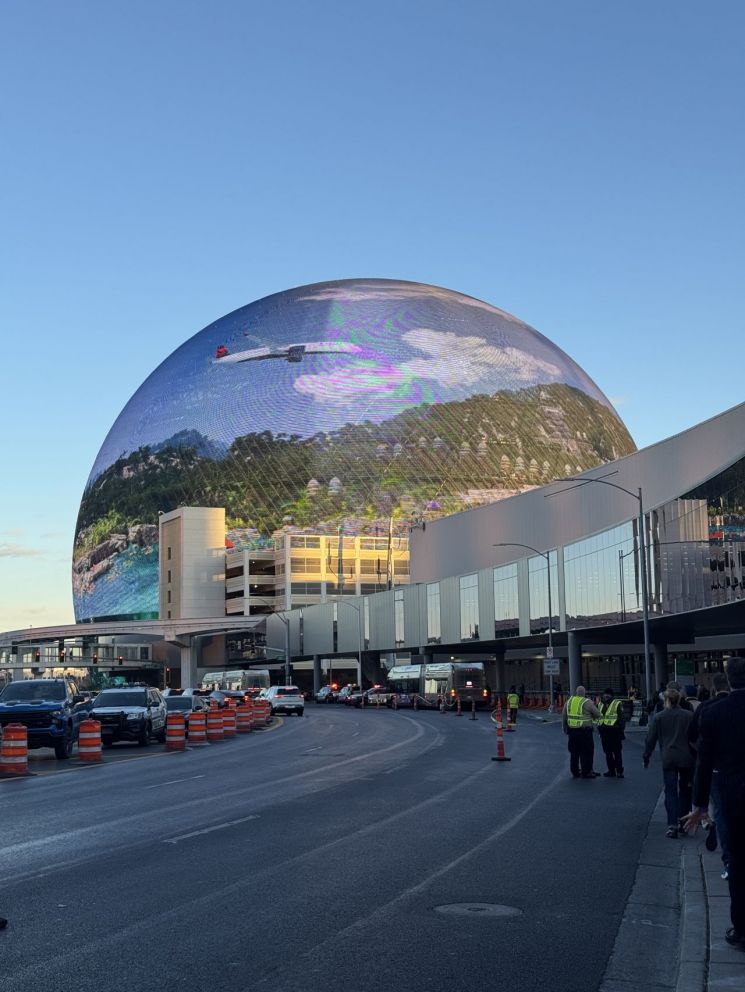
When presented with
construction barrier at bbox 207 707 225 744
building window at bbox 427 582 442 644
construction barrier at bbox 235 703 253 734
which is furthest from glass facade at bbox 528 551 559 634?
construction barrier at bbox 207 707 225 744

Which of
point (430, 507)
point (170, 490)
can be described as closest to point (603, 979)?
point (430, 507)

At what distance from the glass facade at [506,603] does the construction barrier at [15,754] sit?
55789 millimetres

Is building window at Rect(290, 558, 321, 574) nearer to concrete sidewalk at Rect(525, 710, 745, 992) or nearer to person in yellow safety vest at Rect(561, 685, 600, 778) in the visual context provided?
person in yellow safety vest at Rect(561, 685, 600, 778)

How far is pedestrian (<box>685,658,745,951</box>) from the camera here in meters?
8.66

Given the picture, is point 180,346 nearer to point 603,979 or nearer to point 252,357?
point 252,357

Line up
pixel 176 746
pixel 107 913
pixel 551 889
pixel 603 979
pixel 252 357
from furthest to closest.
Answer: pixel 252 357 → pixel 176 746 → pixel 551 889 → pixel 107 913 → pixel 603 979

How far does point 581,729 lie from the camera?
24.7 meters

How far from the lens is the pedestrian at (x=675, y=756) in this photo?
1573 centimetres

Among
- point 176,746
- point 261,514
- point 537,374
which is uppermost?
point 537,374

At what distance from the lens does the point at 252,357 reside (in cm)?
16725

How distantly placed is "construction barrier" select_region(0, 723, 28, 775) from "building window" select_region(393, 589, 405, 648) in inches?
3044

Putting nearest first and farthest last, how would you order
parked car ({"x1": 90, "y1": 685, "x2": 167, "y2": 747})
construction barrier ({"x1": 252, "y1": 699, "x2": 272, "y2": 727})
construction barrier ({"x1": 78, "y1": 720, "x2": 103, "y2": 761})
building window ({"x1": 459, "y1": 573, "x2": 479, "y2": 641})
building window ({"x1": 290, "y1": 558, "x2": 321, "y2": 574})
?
construction barrier ({"x1": 78, "y1": 720, "x2": 103, "y2": 761}) → parked car ({"x1": 90, "y1": 685, "x2": 167, "y2": 747}) → construction barrier ({"x1": 252, "y1": 699, "x2": 272, "y2": 727}) → building window ({"x1": 459, "y1": 573, "x2": 479, "y2": 641}) → building window ({"x1": 290, "y1": 558, "x2": 321, "y2": 574})

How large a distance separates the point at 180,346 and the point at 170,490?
28.2m

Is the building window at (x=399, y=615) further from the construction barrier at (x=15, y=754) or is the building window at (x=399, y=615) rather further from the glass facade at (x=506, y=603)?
the construction barrier at (x=15, y=754)
